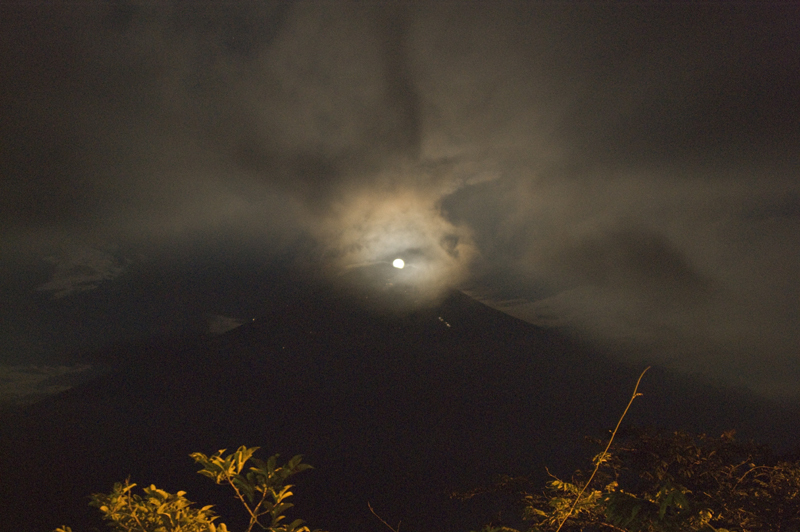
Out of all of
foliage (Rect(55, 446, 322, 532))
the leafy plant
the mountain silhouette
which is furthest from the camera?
the mountain silhouette

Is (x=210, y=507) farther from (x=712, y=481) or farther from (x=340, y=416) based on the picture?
(x=340, y=416)

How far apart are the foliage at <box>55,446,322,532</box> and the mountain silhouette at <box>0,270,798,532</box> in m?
33.2

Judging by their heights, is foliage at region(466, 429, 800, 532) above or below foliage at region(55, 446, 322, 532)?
below

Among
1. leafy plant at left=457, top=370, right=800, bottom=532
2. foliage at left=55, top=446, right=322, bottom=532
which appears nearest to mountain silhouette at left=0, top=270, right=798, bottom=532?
leafy plant at left=457, top=370, right=800, bottom=532

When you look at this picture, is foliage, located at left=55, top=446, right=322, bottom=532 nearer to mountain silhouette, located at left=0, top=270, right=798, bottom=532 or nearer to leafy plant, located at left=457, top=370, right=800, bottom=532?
leafy plant, located at left=457, top=370, right=800, bottom=532

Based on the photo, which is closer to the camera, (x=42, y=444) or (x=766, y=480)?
(x=766, y=480)

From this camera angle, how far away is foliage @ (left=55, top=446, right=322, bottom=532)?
2.52 meters

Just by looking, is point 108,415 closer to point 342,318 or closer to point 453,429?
point 342,318

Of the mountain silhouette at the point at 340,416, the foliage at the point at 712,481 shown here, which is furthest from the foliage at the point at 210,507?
the mountain silhouette at the point at 340,416

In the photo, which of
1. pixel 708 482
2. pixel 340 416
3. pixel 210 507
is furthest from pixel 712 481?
pixel 340 416

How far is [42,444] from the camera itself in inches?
2872

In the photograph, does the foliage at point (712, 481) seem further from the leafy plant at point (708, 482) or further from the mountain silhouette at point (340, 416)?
the mountain silhouette at point (340, 416)

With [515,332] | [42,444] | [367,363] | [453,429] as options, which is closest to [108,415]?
[42,444]

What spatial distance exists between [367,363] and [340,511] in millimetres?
59136
